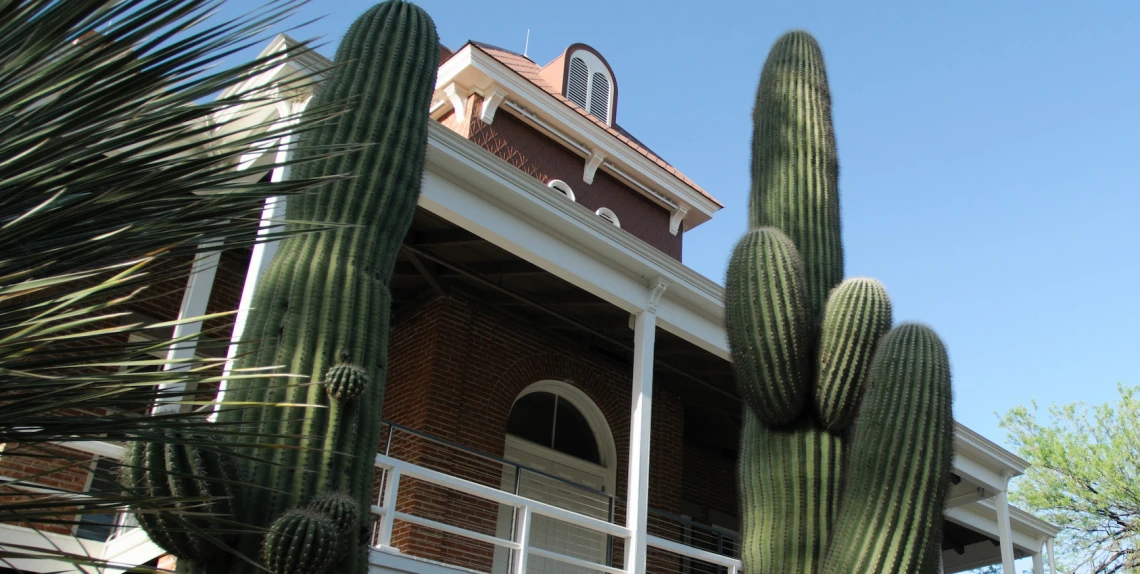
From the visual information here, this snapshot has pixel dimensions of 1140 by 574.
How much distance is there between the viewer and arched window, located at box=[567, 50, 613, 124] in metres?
16.6

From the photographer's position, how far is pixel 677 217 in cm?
1639

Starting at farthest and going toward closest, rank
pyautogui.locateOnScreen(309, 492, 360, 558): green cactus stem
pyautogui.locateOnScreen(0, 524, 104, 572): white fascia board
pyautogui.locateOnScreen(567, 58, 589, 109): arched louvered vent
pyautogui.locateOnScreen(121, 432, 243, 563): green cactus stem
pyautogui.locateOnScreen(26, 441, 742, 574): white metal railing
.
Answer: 1. pyautogui.locateOnScreen(567, 58, 589, 109): arched louvered vent
2. pyautogui.locateOnScreen(26, 441, 742, 574): white metal railing
3. pyautogui.locateOnScreen(0, 524, 104, 572): white fascia board
4. pyautogui.locateOnScreen(309, 492, 360, 558): green cactus stem
5. pyautogui.locateOnScreen(121, 432, 243, 563): green cactus stem

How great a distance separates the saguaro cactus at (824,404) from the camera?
18.3ft

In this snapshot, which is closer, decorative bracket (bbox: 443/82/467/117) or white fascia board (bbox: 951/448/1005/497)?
white fascia board (bbox: 951/448/1005/497)

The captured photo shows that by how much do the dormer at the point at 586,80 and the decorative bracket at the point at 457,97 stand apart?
2.86 meters

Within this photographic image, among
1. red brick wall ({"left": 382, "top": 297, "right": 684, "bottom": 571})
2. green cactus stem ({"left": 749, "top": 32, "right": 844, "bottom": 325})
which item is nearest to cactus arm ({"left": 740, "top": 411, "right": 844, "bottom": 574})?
green cactus stem ({"left": 749, "top": 32, "right": 844, "bottom": 325})

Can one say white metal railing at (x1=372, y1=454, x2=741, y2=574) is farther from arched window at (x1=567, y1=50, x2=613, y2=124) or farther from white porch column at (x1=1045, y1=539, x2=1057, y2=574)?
white porch column at (x1=1045, y1=539, x2=1057, y2=574)

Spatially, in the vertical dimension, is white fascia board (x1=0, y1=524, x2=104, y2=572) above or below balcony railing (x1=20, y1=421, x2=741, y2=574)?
below

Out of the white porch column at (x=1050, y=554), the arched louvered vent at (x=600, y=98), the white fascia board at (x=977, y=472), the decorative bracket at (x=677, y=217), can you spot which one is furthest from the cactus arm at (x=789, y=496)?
the white porch column at (x=1050, y=554)

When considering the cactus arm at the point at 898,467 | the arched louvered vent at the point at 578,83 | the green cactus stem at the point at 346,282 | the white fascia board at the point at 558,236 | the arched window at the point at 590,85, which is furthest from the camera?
the arched window at the point at 590,85

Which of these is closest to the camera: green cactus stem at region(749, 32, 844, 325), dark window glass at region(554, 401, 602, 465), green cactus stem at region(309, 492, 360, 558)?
green cactus stem at region(309, 492, 360, 558)

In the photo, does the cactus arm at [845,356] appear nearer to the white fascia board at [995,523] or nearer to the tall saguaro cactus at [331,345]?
the tall saguaro cactus at [331,345]

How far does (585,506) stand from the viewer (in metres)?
11.6

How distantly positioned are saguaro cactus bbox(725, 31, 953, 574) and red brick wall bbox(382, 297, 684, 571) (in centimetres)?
431
